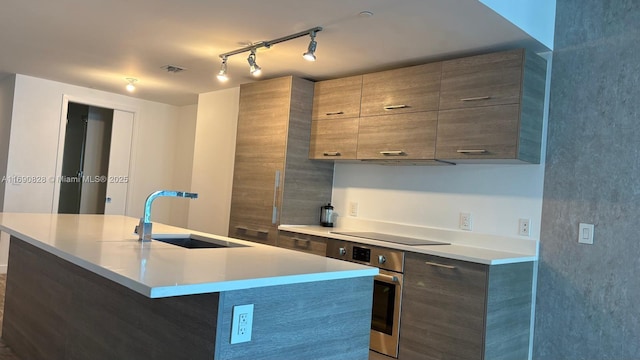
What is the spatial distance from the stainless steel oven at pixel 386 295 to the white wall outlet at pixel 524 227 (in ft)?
2.52

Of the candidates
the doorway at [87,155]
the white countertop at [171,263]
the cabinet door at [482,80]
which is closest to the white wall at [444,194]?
the cabinet door at [482,80]

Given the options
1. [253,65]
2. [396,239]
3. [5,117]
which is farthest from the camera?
[5,117]

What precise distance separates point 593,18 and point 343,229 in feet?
7.54

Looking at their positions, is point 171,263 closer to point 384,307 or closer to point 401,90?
point 384,307

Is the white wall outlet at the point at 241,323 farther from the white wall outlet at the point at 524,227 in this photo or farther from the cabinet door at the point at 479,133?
the white wall outlet at the point at 524,227

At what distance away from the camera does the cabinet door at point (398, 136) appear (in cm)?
333

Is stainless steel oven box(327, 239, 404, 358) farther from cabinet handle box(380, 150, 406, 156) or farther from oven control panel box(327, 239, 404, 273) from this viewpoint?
cabinet handle box(380, 150, 406, 156)

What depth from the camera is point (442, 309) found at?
9.50 ft

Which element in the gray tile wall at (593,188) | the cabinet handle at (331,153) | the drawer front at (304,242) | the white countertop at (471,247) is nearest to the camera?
the gray tile wall at (593,188)

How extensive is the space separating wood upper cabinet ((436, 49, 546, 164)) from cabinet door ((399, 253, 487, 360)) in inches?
28.3

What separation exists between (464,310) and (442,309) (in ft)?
0.48

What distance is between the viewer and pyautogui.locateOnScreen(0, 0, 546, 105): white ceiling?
2.68m

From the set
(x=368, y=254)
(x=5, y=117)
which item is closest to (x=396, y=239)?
(x=368, y=254)

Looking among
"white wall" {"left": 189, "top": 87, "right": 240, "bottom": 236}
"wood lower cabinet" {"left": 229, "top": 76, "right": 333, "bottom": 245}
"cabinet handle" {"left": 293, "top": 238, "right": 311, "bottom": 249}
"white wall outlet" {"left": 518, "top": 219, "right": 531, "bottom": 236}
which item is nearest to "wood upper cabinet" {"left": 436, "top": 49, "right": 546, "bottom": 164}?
"white wall outlet" {"left": 518, "top": 219, "right": 531, "bottom": 236}
